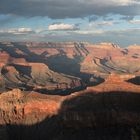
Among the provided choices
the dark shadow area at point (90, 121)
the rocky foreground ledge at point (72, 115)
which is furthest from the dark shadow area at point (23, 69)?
the dark shadow area at point (90, 121)

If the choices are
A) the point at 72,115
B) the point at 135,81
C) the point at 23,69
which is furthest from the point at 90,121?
the point at 23,69

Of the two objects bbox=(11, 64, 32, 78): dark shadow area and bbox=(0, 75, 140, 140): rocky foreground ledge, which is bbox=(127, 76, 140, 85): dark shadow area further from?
bbox=(11, 64, 32, 78): dark shadow area

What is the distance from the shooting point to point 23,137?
8531 centimetres

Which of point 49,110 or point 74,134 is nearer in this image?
point 74,134

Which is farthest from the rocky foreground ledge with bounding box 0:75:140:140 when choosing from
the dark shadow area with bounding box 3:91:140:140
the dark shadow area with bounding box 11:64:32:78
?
the dark shadow area with bounding box 11:64:32:78

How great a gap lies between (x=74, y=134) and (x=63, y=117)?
6.03 meters

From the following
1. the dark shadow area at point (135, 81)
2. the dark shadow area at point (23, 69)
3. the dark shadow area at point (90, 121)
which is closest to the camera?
the dark shadow area at point (90, 121)

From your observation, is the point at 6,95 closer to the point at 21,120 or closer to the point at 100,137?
the point at 21,120

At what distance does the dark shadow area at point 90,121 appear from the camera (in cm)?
7550

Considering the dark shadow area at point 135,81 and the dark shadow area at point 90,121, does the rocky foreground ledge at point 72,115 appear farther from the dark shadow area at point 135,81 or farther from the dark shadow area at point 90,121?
the dark shadow area at point 135,81

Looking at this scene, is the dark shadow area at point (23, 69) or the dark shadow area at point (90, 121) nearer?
the dark shadow area at point (90, 121)

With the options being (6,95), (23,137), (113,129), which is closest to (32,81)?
(6,95)

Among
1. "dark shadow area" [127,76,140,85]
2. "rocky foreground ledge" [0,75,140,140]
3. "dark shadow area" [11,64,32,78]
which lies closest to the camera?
"rocky foreground ledge" [0,75,140,140]

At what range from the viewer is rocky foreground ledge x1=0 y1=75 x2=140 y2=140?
76.6m
